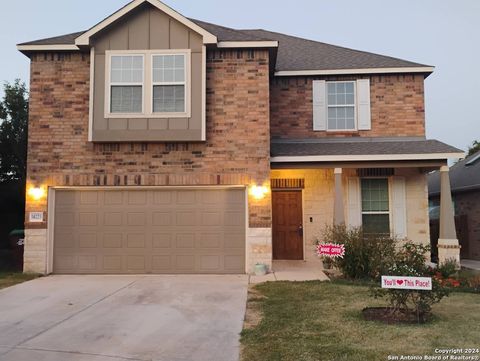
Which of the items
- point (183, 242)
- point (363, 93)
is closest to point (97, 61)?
point (183, 242)

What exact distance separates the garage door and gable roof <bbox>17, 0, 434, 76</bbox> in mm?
3672

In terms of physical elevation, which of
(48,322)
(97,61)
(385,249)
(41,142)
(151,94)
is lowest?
(48,322)

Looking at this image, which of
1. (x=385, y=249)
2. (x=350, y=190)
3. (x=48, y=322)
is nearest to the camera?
(x=48, y=322)

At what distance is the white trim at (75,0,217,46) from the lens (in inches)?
415

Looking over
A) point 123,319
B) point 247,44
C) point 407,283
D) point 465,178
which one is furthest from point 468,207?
point 123,319

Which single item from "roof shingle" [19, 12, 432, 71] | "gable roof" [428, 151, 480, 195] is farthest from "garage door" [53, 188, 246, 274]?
"gable roof" [428, 151, 480, 195]

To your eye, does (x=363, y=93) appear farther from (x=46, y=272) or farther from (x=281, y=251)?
(x=46, y=272)

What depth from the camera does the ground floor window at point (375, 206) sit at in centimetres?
1266

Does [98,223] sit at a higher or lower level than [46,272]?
higher

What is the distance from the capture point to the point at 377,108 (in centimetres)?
1295

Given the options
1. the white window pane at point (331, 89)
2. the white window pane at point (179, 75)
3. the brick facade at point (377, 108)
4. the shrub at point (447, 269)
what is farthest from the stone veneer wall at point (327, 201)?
the white window pane at point (179, 75)

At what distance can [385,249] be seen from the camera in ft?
30.9

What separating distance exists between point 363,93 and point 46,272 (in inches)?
386

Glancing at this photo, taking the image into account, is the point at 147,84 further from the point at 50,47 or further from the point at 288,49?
the point at 288,49
